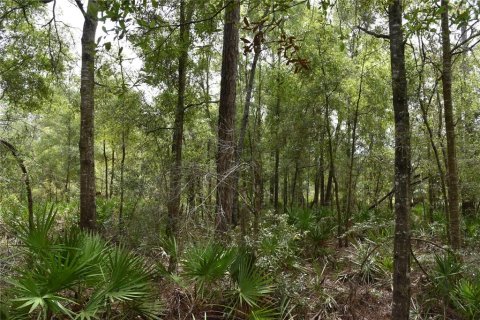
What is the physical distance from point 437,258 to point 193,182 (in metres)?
4.59

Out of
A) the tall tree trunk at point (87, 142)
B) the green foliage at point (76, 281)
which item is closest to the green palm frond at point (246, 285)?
the green foliage at point (76, 281)

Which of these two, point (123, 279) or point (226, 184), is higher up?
point (226, 184)

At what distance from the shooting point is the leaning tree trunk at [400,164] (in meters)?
4.70

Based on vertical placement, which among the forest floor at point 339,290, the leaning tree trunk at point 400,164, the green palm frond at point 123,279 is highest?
the leaning tree trunk at point 400,164

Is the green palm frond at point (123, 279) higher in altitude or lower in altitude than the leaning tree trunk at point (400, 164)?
lower

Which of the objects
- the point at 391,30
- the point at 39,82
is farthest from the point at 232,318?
the point at 39,82

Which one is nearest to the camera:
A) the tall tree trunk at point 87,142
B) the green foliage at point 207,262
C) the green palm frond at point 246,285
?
the green foliage at point 207,262

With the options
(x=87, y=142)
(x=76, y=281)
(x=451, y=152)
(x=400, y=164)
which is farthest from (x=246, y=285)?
(x=87, y=142)

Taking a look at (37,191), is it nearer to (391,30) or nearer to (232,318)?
(232,318)

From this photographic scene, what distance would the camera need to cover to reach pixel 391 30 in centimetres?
475

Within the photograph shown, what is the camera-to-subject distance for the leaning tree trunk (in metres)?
4.70

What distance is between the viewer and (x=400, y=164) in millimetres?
4754

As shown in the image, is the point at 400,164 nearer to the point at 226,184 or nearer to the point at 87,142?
the point at 226,184

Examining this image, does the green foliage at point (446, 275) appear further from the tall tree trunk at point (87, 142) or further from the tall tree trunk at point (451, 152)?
the tall tree trunk at point (87, 142)
